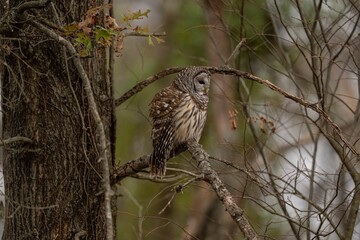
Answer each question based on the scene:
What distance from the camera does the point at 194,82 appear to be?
661 centimetres

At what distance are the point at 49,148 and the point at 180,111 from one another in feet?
4.94

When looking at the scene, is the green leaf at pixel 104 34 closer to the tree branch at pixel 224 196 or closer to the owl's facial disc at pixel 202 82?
the tree branch at pixel 224 196

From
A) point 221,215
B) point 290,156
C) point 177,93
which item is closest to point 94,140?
point 177,93

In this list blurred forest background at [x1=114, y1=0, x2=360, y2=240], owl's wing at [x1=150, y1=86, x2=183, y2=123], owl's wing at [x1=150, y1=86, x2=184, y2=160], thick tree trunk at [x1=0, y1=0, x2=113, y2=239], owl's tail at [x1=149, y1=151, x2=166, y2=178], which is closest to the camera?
thick tree trunk at [x1=0, y1=0, x2=113, y2=239]

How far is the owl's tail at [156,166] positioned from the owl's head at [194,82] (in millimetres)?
986

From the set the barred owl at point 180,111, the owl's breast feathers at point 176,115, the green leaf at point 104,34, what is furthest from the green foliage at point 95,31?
the owl's breast feathers at point 176,115

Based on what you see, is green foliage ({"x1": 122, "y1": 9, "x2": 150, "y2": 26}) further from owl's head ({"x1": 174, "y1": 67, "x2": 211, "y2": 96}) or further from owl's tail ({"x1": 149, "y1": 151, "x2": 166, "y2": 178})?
owl's head ({"x1": 174, "y1": 67, "x2": 211, "y2": 96})

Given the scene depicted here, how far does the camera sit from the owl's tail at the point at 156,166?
571cm

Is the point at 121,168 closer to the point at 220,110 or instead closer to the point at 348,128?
the point at 348,128

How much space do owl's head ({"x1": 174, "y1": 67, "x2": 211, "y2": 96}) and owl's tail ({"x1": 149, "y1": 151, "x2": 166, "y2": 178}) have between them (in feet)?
3.24

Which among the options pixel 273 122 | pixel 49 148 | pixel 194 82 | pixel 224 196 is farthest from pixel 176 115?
pixel 224 196

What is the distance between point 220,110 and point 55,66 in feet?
22.8

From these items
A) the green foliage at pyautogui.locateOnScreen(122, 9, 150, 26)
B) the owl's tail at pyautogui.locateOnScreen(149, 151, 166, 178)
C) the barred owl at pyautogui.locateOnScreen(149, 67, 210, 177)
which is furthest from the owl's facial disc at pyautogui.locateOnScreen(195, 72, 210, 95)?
the green foliage at pyautogui.locateOnScreen(122, 9, 150, 26)

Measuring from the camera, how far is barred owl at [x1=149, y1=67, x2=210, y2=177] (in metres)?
6.32
